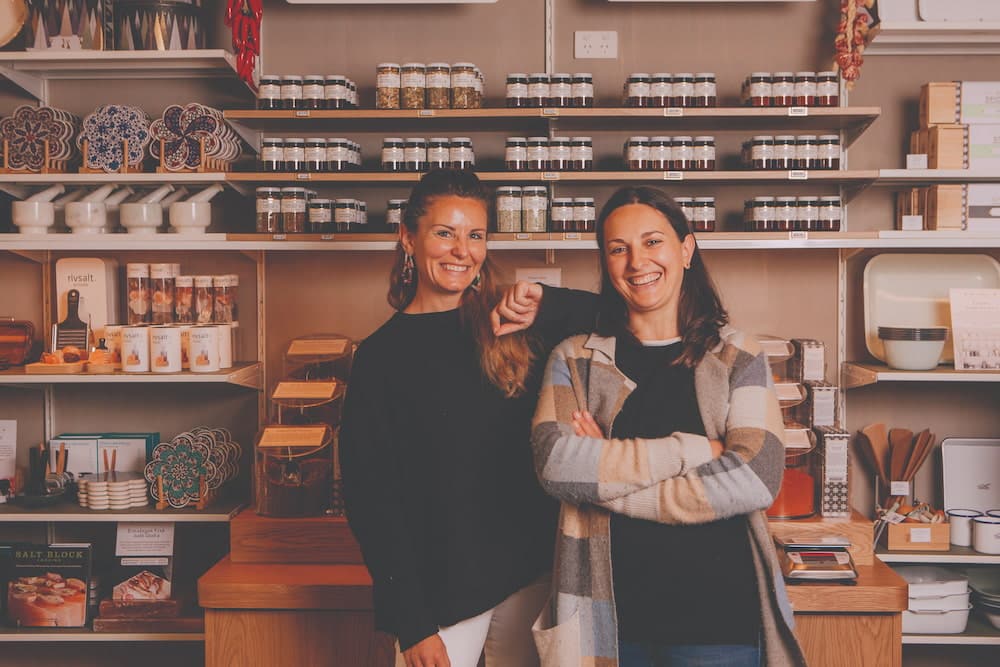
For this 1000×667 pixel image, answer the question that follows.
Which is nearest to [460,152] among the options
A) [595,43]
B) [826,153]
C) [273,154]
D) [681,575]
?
[273,154]

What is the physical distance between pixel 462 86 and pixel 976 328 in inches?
73.5

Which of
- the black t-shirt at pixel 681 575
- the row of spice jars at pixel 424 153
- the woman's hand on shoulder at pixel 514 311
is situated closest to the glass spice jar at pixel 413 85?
the row of spice jars at pixel 424 153

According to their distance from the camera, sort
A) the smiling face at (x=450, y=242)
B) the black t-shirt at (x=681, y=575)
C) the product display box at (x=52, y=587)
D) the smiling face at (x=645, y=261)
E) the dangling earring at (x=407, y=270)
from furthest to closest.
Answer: the product display box at (x=52, y=587) < the dangling earring at (x=407, y=270) < the smiling face at (x=450, y=242) < the smiling face at (x=645, y=261) < the black t-shirt at (x=681, y=575)

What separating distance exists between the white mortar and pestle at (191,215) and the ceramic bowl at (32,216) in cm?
41

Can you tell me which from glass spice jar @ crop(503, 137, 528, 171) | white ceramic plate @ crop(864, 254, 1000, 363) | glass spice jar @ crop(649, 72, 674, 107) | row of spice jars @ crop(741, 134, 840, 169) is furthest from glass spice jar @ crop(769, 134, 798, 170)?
glass spice jar @ crop(503, 137, 528, 171)

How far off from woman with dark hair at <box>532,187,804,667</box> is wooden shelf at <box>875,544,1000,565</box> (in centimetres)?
148

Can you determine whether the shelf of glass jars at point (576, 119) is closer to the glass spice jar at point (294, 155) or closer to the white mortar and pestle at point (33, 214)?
the glass spice jar at point (294, 155)

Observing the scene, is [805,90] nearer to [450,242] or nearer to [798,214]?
[798,214]

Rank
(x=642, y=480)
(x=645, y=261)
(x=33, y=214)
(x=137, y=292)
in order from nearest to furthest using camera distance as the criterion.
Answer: (x=642, y=480), (x=645, y=261), (x=33, y=214), (x=137, y=292)

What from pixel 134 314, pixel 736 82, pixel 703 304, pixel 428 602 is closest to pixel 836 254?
pixel 736 82

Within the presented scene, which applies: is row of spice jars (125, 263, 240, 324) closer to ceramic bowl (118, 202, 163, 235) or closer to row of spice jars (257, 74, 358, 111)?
ceramic bowl (118, 202, 163, 235)

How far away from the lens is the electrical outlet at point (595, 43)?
315cm

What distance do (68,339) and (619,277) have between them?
2179 millimetres

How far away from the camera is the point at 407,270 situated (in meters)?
1.98
